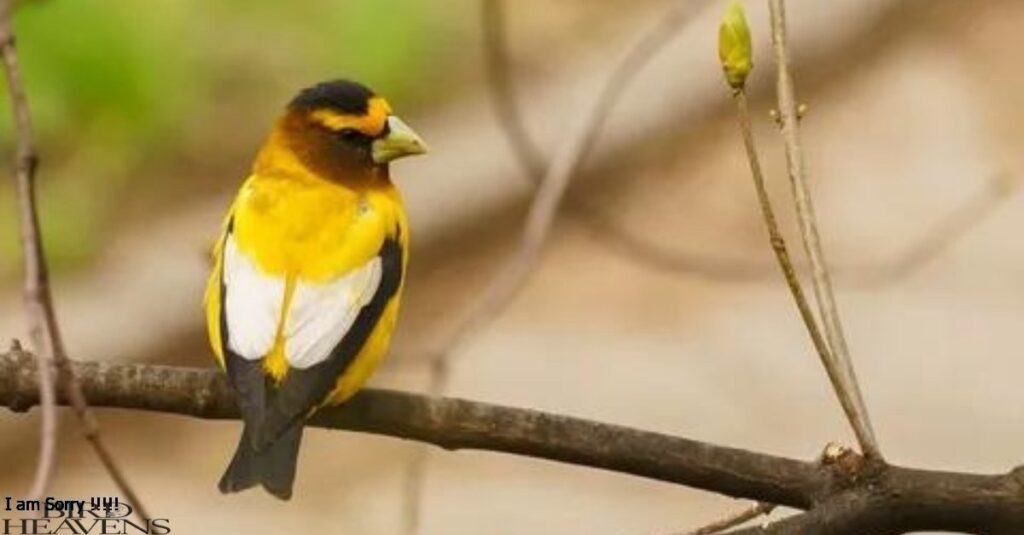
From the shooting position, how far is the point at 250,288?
93cm

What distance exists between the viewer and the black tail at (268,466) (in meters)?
0.87

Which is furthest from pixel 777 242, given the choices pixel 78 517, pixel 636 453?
pixel 78 517

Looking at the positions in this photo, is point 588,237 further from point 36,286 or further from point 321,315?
Answer: point 36,286

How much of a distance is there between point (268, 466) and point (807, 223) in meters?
0.22

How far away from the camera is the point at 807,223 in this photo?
0.89 metres

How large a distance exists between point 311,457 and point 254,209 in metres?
1.53

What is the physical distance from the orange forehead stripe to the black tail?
15cm

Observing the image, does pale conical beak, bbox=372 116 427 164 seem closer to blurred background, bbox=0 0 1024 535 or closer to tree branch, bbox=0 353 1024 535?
tree branch, bbox=0 353 1024 535

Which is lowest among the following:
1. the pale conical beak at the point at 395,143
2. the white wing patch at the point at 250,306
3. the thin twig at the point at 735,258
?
the white wing patch at the point at 250,306

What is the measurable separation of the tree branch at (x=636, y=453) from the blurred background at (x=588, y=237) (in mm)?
1180

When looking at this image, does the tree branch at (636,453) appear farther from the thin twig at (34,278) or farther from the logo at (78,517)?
the thin twig at (34,278)

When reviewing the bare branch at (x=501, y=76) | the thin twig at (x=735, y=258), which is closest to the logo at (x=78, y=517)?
the bare branch at (x=501, y=76)

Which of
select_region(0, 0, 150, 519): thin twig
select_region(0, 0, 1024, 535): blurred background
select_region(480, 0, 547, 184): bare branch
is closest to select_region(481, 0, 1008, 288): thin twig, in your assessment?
select_region(0, 0, 1024, 535): blurred background

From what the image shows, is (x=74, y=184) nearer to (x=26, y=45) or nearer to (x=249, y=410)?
(x=26, y=45)
